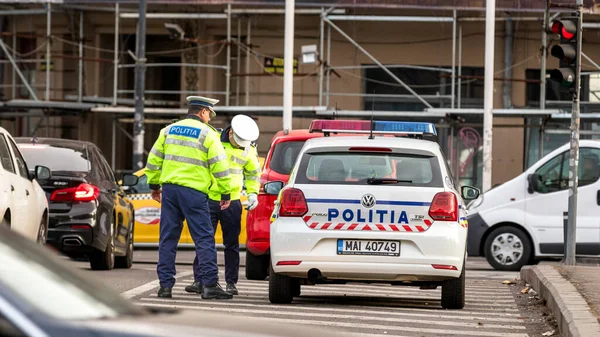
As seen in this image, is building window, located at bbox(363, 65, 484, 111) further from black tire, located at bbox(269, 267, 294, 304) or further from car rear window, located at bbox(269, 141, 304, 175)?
black tire, located at bbox(269, 267, 294, 304)

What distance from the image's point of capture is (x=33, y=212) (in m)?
13.1

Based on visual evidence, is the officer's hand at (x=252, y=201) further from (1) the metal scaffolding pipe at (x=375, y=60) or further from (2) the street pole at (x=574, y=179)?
(1) the metal scaffolding pipe at (x=375, y=60)

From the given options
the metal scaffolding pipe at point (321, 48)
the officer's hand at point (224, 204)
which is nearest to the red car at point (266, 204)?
the officer's hand at point (224, 204)

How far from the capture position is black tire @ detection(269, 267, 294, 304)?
1194 cm

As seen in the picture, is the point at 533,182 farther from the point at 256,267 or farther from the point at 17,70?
the point at 17,70

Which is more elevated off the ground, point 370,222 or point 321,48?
point 321,48

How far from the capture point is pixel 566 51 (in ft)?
56.2

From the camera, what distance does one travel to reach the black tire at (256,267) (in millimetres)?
15133

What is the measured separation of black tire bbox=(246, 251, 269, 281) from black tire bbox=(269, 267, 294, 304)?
119 inches

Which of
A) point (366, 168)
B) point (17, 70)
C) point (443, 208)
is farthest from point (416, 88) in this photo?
point (443, 208)

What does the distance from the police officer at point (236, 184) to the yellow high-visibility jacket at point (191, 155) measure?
59 cm

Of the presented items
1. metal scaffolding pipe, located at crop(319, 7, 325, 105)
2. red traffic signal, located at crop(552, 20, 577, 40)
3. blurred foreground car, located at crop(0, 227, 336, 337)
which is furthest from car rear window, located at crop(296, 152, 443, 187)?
metal scaffolding pipe, located at crop(319, 7, 325, 105)

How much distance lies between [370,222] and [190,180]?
1.67 meters

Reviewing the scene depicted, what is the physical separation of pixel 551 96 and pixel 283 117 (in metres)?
5.60
